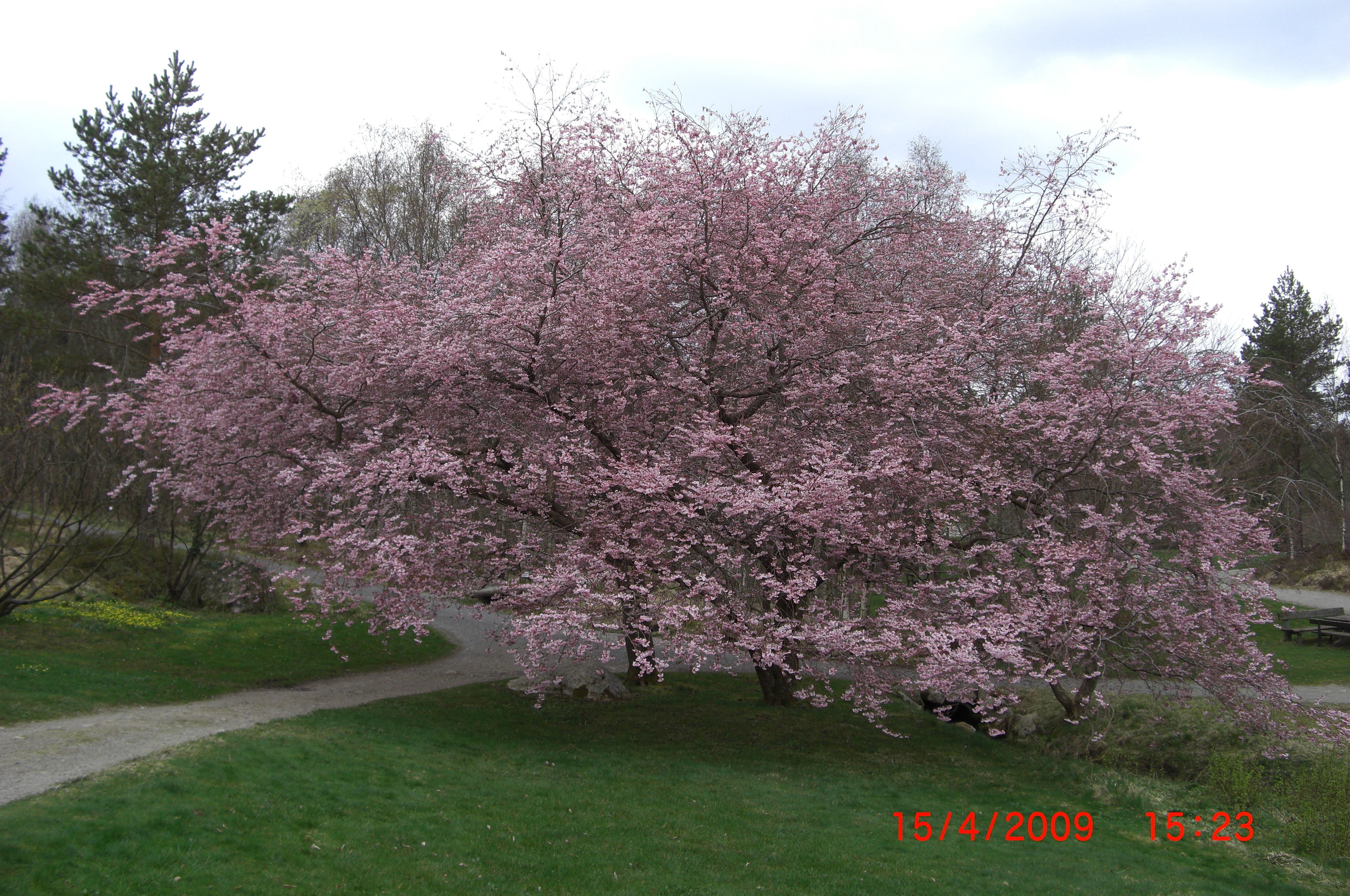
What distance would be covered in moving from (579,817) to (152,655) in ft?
27.2

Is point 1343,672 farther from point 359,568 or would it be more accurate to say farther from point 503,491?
point 359,568

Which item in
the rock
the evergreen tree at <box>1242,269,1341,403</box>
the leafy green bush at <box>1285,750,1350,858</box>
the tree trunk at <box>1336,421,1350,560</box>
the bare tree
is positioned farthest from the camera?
the evergreen tree at <box>1242,269,1341,403</box>

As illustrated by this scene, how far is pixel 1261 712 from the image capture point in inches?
374

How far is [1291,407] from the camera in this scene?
35.4 feet

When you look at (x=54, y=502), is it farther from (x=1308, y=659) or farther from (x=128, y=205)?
(x=1308, y=659)

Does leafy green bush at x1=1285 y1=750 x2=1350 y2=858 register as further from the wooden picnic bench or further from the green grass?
the wooden picnic bench

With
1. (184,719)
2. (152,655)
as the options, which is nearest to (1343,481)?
(184,719)

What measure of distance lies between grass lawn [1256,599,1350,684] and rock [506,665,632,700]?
37.6ft

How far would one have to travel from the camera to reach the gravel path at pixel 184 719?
6.74 metres

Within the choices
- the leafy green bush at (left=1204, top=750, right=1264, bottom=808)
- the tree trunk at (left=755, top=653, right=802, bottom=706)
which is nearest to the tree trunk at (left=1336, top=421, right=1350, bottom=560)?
the leafy green bush at (left=1204, top=750, right=1264, bottom=808)

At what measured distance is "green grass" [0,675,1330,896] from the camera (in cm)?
556

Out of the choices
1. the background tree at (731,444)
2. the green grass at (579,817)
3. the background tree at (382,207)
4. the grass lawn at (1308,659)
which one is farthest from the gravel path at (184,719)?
the background tree at (382,207)

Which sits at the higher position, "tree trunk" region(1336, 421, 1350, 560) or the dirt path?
"tree trunk" region(1336, 421, 1350, 560)

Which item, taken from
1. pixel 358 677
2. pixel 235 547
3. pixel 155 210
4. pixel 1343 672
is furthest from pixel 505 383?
pixel 1343 672
